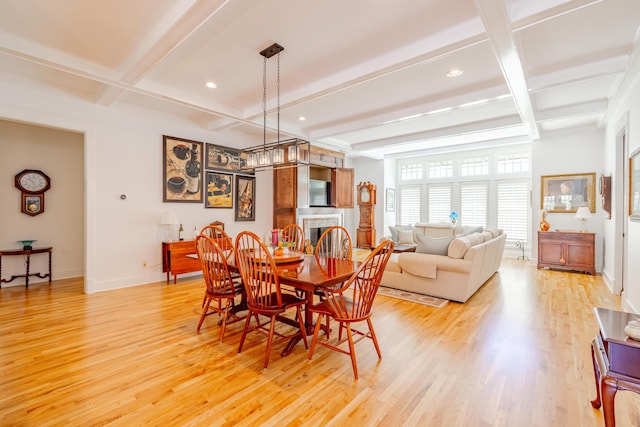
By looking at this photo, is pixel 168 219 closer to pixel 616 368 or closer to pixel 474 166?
pixel 616 368

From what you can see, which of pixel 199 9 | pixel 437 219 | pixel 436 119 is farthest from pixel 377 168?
pixel 199 9

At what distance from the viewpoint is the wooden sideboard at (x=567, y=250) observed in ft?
17.6

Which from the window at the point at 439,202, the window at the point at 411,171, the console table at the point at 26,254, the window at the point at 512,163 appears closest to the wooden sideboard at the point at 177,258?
the console table at the point at 26,254

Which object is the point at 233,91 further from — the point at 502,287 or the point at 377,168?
the point at 377,168

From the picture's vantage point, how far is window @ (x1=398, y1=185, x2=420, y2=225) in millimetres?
8906

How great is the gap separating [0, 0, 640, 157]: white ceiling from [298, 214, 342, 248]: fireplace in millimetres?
2634

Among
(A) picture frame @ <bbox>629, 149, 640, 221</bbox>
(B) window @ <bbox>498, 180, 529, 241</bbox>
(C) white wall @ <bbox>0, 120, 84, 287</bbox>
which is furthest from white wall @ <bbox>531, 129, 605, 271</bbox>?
(C) white wall @ <bbox>0, 120, 84, 287</bbox>

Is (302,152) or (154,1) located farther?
(302,152)

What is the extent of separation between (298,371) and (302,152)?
2.12 m

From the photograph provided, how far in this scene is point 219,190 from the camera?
5.67 metres

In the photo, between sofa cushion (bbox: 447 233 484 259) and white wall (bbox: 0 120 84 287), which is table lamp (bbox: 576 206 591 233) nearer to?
sofa cushion (bbox: 447 233 484 259)

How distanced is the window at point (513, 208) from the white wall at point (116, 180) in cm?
720

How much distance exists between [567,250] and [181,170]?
7314 millimetres

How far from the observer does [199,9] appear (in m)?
2.21
